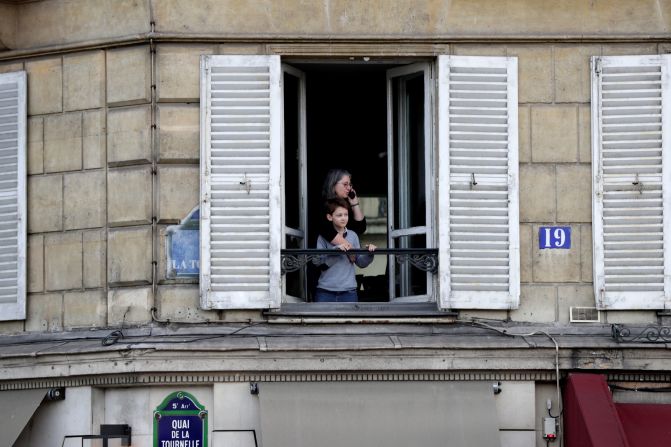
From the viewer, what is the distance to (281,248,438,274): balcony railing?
18219mm

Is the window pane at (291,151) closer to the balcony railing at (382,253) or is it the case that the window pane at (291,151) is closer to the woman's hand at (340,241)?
the woman's hand at (340,241)

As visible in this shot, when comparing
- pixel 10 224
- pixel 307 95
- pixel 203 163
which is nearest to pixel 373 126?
pixel 307 95

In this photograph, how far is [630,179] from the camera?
18203 mm

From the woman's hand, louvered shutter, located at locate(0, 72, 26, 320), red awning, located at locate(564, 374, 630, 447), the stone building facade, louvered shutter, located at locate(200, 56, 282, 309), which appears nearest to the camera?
red awning, located at locate(564, 374, 630, 447)

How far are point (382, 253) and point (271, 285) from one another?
3.55 ft

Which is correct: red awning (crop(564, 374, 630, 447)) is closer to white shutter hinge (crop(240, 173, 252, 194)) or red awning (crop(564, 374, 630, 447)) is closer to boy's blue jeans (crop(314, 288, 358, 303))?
boy's blue jeans (crop(314, 288, 358, 303))

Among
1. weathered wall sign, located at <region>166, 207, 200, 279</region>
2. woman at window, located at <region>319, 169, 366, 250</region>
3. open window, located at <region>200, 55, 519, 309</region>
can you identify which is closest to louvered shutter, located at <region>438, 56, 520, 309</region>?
open window, located at <region>200, 55, 519, 309</region>

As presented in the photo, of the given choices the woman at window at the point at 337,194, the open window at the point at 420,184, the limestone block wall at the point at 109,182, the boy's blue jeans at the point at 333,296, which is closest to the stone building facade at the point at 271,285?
the limestone block wall at the point at 109,182

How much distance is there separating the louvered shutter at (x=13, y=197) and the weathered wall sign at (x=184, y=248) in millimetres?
1439

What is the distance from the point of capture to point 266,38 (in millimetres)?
18203

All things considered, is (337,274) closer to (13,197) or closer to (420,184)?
(420,184)

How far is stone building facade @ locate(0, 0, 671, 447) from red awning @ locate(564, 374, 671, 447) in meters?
0.20

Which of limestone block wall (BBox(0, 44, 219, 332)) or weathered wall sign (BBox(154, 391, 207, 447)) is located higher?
limestone block wall (BBox(0, 44, 219, 332))

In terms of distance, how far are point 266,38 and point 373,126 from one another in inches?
85.2
